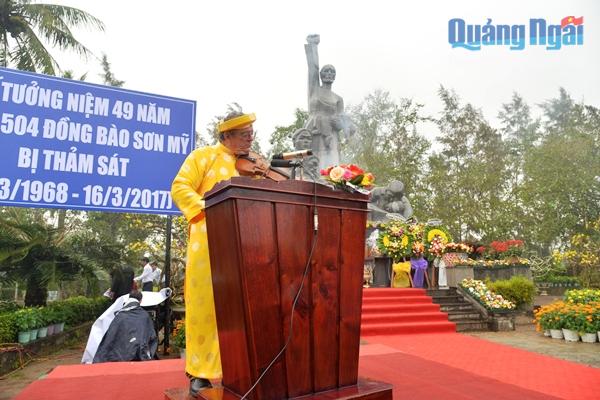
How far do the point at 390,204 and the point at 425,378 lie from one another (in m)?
11.9

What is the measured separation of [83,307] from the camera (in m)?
9.74

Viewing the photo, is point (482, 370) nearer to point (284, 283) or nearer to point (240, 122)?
point (284, 283)

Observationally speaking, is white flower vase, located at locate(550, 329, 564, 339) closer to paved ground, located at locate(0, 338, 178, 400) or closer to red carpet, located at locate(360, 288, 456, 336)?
red carpet, located at locate(360, 288, 456, 336)

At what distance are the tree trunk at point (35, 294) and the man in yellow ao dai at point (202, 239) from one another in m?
6.93

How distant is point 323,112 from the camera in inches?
642

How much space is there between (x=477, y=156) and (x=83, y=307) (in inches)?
1012

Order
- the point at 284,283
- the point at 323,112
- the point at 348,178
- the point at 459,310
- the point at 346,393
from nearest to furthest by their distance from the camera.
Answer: the point at 284,283, the point at 346,393, the point at 348,178, the point at 459,310, the point at 323,112

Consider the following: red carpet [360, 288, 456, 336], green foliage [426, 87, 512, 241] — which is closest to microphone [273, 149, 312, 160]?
red carpet [360, 288, 456, 336]

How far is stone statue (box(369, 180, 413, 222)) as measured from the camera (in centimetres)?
1483

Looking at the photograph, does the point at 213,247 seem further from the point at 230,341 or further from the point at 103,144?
the point at 103,144

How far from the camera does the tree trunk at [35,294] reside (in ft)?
26.4

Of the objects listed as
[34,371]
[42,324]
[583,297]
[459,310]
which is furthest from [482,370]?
[42,324]

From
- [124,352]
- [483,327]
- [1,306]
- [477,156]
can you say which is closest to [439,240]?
[483,327]

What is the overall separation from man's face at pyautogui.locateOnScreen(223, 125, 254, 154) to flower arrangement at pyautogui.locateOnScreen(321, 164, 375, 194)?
0.55m
